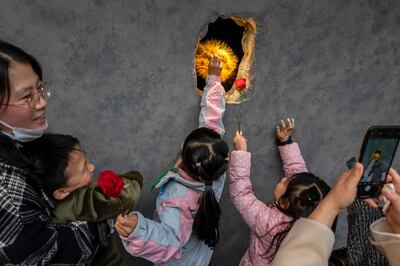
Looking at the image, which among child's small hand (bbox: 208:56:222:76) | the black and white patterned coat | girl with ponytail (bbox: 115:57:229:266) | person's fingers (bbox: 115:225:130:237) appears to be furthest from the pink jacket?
the black and white patterned coat

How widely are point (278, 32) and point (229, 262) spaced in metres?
1.37

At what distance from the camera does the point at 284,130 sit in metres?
1.90

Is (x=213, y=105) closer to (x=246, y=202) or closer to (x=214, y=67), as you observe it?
(x=214, y=67)

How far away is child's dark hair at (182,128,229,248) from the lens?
53.2 inches

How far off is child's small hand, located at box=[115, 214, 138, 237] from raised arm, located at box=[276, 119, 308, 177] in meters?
1.05

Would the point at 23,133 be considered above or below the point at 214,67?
below

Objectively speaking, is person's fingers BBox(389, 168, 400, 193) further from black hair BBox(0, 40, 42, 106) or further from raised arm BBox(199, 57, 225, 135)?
black hair BBox(0, 40, 42, 106)

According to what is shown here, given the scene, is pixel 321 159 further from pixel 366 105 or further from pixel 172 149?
pixel 172 149

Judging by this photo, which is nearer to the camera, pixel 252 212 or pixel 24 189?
pixel 24 189

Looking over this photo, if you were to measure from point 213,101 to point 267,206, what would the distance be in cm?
56

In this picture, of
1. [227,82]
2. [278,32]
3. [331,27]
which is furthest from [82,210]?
[331,27]


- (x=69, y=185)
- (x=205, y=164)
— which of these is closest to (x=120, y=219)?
(x=69, y=185)

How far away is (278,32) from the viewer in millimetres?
1724

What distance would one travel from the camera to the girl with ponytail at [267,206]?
1.45 metres
